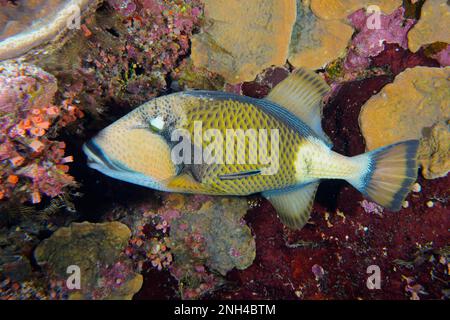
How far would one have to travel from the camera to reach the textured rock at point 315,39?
3227 mm

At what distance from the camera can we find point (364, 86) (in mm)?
3074

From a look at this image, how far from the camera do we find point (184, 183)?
212cm

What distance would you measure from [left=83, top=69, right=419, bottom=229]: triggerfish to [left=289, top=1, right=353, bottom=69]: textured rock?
990 millimetres

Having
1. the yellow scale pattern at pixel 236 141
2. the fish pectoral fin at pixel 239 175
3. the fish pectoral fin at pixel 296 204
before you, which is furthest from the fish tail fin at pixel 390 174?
the fish pectoral fin at pixel 239 175

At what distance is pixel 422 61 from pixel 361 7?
825 mm

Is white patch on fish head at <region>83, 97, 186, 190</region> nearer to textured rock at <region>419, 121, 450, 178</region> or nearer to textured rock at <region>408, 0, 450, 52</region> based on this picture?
textured rock at <region>419, 121, 450, 178</region>

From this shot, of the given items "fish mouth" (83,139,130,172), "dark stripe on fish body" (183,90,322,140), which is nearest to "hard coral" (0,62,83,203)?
"fish mouth" (83,139,130,172)

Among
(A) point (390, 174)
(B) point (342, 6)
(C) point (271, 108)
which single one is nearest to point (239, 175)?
(C) point (271, 108)

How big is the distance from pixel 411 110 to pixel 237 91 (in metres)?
1.73

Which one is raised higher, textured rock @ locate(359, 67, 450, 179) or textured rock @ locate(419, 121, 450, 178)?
textured rock @ locate(359, 67, 450, 179)

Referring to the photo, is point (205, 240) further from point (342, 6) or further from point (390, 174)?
point (342, 6)

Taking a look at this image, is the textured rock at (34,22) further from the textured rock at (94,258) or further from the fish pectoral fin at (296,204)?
the fish pectoral fin at (296,204)

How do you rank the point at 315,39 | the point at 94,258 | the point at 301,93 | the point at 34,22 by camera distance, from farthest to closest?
the point at 315,39, the point at 94,258, the point at 34,22, the point at 301,93

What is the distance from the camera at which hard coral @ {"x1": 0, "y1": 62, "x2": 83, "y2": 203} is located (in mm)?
2172
